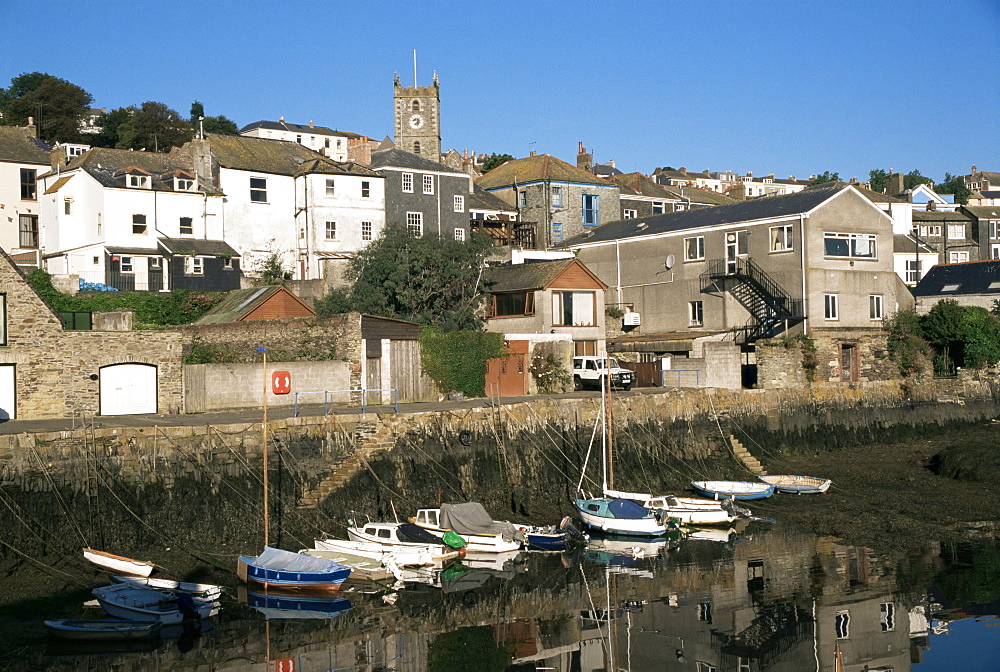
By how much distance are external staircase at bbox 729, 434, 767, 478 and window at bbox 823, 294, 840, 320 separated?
12.8m

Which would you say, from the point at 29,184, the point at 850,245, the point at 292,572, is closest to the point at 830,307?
the point at 850,245

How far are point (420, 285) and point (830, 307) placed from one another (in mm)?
Answer: 20757

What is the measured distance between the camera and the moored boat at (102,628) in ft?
66.9

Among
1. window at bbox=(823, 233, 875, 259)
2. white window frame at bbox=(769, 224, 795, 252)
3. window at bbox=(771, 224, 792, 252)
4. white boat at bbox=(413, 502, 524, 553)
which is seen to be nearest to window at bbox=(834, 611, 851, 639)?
white boat at bbox=(413, 502, 524, 553)

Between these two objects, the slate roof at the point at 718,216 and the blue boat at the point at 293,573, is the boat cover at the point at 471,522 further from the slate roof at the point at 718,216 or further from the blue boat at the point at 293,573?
the slate roof at the point at 718,216

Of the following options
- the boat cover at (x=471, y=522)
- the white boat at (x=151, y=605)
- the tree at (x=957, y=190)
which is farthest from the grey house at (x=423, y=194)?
the tree at (x=957, y=190)

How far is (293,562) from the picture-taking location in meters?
24.0

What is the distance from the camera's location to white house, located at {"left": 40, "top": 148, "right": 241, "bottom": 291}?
2041 inches

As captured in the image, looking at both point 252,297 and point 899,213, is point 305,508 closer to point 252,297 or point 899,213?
point 252,297

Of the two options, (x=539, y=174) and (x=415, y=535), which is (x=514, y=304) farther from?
(x=415, y=535)

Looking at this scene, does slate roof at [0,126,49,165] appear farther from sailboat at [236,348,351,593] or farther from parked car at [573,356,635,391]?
sailboat at [236,348,351,593]

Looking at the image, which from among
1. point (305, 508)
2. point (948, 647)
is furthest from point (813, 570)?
point (305, 508)

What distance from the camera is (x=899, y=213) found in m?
91.0

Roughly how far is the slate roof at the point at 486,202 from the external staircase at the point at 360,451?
1384 inches
